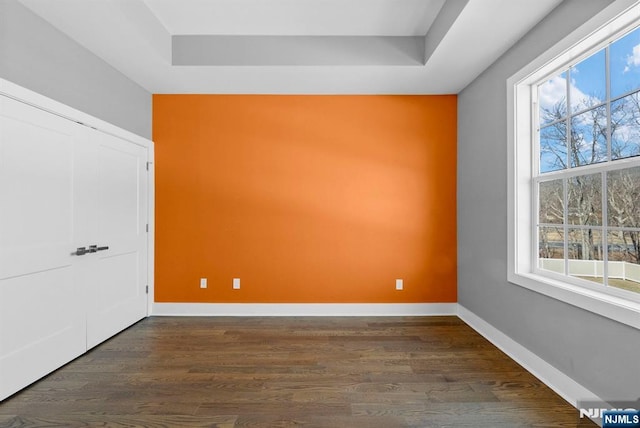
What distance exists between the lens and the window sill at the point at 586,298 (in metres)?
1.75

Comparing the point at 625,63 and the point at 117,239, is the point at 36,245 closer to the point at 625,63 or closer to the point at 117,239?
the point at 117,239

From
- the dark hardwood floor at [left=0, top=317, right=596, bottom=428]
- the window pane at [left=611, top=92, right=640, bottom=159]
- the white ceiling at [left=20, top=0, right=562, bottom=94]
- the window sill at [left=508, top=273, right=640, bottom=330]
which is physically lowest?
the dark hardwood floor at [left=0, top=317, right=596, bottom=428]

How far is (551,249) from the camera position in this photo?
2594 millimetres

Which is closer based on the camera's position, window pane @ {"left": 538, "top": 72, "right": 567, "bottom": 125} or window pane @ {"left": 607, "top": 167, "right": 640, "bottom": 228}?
window pane @ {"left": 607, "top": 167, "right": 640, "bottom": 228}

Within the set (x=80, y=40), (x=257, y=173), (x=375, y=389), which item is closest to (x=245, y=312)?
(x=257, y=173)

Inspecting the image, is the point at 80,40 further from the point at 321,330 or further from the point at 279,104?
the point at 321,330

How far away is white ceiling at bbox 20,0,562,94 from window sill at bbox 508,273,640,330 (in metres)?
1.94

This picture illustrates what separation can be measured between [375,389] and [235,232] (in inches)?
95.0

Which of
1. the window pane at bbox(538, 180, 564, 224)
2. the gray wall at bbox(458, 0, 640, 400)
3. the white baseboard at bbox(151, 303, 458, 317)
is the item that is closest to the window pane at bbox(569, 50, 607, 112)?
the gray wall at bbox(458, 0, 640, 400)

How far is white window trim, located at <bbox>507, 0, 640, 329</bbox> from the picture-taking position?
A: 74.1 inches

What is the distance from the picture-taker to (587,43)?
82.7 inches

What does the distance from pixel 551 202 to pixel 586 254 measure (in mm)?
514
